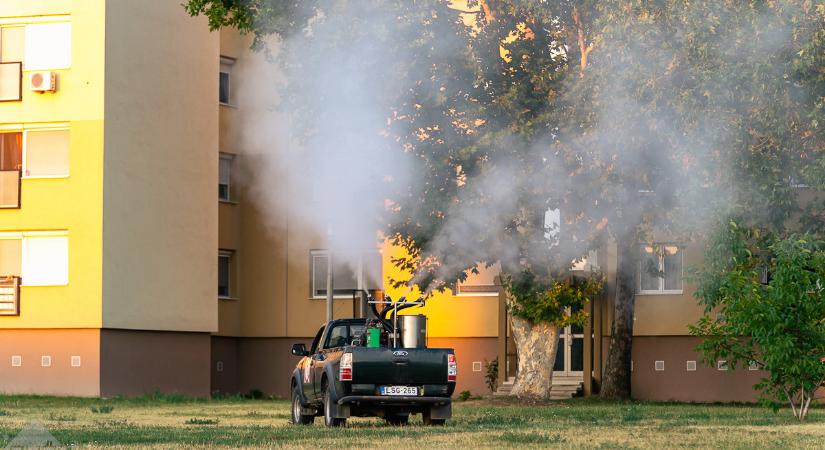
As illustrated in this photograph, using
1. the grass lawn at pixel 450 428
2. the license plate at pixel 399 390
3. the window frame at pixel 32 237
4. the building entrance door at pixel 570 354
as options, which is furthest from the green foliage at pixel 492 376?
the license plate at pixel 399 390

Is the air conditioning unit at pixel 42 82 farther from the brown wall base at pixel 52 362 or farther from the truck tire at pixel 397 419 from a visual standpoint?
the truck tire at pixel 397 419

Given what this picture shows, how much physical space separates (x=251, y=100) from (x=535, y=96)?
532 inches

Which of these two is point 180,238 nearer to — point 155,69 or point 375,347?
point 155,69

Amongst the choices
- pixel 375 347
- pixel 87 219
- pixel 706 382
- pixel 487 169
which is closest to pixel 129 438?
pixel 375 347

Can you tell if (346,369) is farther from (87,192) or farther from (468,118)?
(87,192)

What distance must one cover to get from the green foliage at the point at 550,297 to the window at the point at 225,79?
11501mm

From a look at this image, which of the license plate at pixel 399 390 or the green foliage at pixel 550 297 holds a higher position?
the green foliage at pixel 550 297

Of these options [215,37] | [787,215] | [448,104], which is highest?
[215,37]

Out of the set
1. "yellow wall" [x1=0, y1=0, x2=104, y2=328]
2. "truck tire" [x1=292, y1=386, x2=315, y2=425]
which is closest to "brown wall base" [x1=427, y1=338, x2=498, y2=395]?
"yellow wall" [x1=0, y1=0, x2=104, y2=328]

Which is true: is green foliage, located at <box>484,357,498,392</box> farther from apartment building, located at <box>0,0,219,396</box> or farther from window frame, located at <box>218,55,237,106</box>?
window frame, located at <box>218,55,237,106</box>

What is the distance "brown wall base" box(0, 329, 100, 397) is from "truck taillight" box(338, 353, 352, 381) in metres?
16.2

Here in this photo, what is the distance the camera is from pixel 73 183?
Answer: 3909cm

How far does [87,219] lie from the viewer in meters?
38.9

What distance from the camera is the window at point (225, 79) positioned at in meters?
44.1
